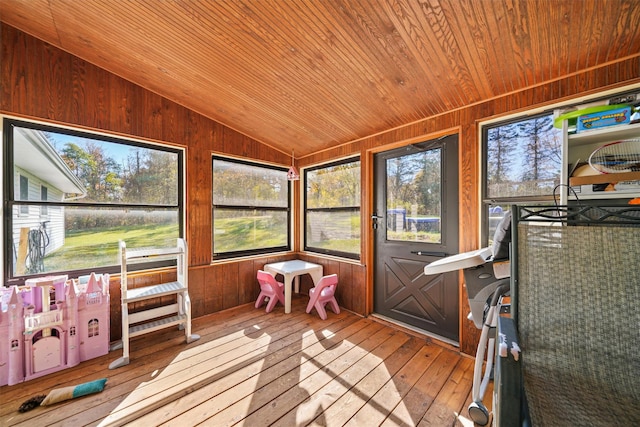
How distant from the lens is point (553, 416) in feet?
2.70

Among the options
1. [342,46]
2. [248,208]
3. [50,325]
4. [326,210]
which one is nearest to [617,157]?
[342,46]

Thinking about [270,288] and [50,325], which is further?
[270,288]

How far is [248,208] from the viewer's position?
3.55m

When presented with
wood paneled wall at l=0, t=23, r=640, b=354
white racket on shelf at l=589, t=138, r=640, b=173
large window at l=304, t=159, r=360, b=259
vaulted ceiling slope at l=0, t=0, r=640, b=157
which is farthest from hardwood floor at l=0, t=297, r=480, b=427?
vaulted ceiling slope at l=0, t=0, r=640, b=157

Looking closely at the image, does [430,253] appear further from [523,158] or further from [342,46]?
[342,46]

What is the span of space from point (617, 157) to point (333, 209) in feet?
8.83

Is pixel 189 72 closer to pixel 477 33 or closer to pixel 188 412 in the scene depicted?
pixel 477 33

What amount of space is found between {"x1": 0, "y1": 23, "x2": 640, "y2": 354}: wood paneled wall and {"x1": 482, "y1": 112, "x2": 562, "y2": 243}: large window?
0.39 feet

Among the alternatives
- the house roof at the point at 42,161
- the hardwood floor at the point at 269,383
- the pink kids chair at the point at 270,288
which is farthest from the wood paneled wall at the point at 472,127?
the house roof at the point at 42,161

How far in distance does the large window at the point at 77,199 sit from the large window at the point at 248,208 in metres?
0.60

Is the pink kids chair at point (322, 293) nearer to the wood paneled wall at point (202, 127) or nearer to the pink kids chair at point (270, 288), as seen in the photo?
the wood paneled wall at point (202, 127)

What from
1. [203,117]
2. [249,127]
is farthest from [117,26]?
[249,127]

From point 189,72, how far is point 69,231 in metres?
1.94

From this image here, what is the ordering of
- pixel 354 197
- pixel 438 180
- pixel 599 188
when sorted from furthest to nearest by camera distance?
1. pixel 354 197
2. pixel 438 180
3. pixel 599 188
